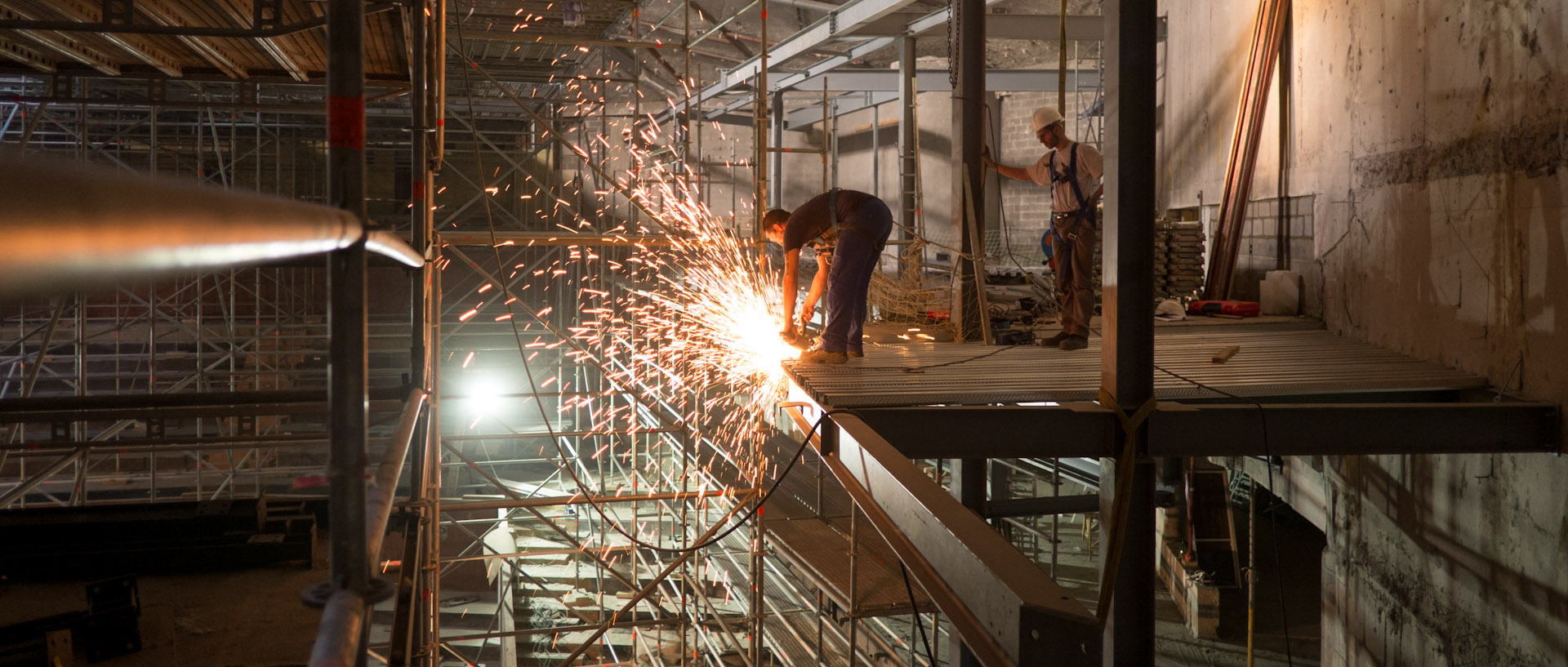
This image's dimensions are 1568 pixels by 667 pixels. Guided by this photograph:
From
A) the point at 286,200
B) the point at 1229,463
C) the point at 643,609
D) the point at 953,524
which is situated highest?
the point at 286,200

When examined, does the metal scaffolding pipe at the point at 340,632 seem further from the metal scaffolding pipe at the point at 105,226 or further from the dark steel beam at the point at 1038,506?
the dark steel beam at the point at 1038,506

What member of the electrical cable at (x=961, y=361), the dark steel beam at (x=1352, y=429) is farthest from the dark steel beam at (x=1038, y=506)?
the dark steel beam at (x=1352, y=429)

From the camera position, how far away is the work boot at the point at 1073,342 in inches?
268

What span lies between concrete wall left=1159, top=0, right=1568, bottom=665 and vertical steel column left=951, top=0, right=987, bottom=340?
8.28ft

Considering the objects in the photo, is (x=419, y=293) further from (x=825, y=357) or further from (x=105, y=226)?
(x=105, y=226)

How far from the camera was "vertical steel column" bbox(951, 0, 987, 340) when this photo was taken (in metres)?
6.83

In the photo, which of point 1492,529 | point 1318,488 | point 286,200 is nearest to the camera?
point 286,200

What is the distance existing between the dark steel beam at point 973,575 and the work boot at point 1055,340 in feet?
Result: 11.9

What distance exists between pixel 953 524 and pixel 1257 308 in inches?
275

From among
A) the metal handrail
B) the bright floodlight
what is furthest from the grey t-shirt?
the bright floodlight

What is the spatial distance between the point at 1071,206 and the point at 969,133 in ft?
2.88

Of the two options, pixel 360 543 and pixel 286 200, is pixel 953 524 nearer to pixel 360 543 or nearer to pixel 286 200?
pixel 360 543

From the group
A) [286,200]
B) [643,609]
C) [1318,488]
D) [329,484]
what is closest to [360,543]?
[329,484]

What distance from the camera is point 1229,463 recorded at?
9.48m
